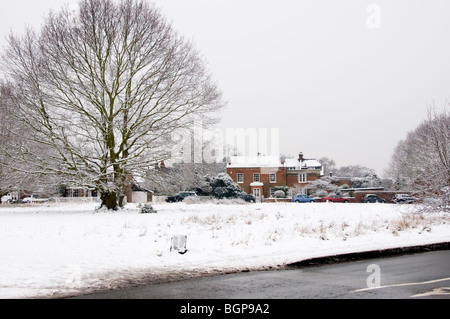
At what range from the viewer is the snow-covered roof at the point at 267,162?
235 feet

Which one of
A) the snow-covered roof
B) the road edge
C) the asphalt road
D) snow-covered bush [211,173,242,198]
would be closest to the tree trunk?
the road edge

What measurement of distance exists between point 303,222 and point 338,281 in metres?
9.22

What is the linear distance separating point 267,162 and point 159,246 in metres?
60.8

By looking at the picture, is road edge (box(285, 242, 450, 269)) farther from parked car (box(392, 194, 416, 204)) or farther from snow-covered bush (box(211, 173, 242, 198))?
snow-covered bush (box(211, 173, 242, 198))

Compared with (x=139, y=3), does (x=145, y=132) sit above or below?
below

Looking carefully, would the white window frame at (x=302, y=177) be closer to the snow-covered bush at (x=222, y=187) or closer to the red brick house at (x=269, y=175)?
the red brick house at (x=269, y=175)

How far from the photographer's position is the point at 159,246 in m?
12.5

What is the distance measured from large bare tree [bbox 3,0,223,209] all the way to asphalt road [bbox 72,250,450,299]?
1602 cm

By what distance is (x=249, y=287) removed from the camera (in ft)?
26.5

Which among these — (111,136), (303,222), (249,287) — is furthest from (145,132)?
(249,287)

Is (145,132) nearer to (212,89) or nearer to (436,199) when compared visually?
(212,89)

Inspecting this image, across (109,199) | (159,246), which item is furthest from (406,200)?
(159,246)

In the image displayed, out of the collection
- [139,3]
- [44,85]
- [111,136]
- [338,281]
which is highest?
[139,3]
